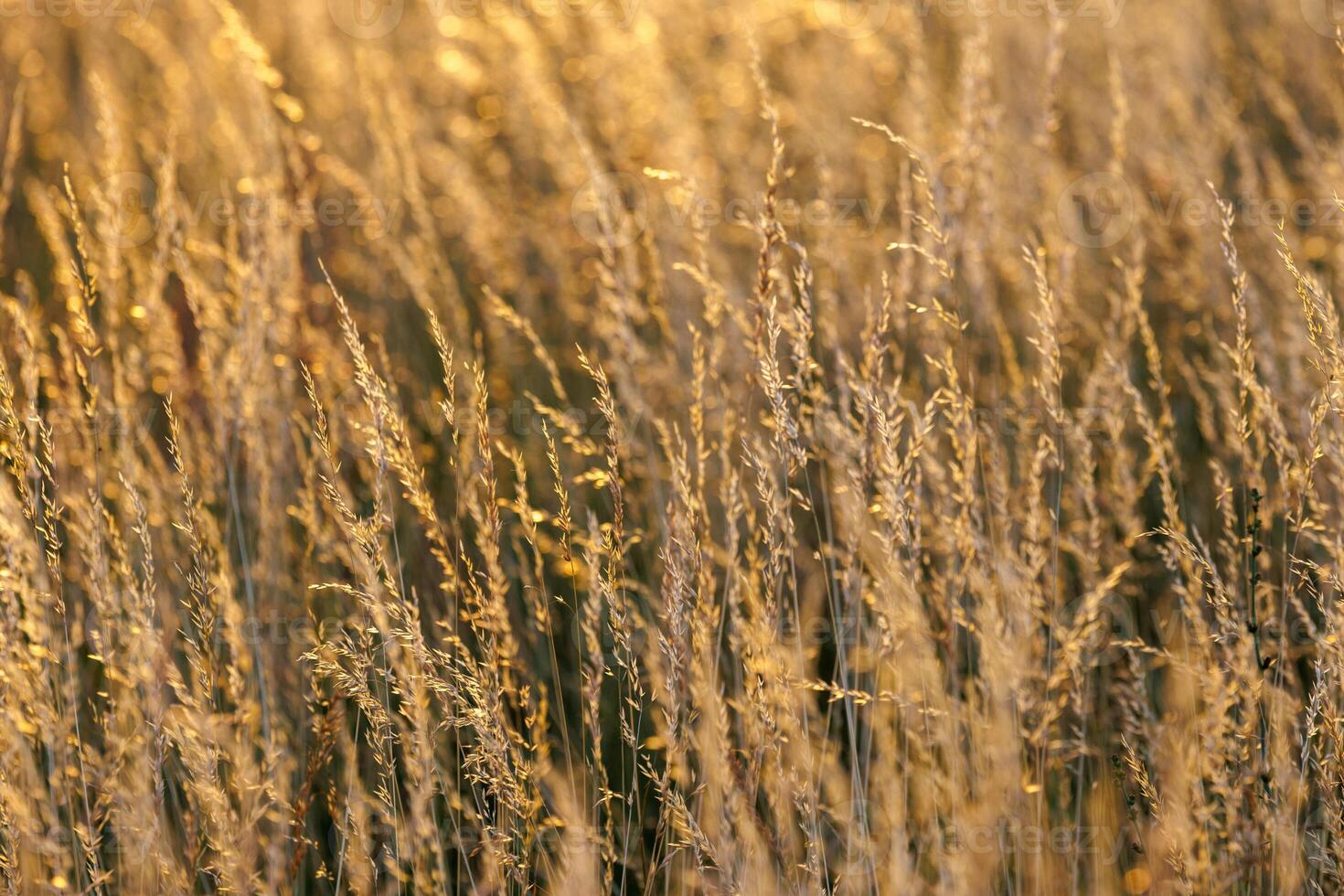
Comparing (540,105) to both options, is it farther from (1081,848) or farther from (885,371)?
(1081,848)

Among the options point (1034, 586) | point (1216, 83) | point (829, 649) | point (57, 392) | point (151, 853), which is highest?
point (1216, 83)

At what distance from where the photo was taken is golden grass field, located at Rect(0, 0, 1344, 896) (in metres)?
1.42

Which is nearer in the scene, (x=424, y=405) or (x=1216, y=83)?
(x=424, y=405)

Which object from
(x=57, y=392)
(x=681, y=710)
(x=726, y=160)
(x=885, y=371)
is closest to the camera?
(x=681, y=710)

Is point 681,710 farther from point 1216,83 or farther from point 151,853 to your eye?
point 1216,83

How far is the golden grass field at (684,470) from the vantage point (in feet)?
4.67

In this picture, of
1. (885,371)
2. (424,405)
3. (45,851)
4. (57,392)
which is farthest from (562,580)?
(45,851)

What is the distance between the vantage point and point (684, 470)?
4.64 feet

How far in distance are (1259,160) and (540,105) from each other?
2.48 m

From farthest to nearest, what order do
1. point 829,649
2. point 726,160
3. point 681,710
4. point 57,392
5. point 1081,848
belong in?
point 726,160
point 829,649
point 57,392
point 1081,848
point 681,710

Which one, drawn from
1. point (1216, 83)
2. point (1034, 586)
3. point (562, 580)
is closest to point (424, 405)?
point (562, 580)

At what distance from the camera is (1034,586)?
62.0 inches

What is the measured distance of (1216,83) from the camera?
369 cm

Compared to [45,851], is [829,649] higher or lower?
lower
